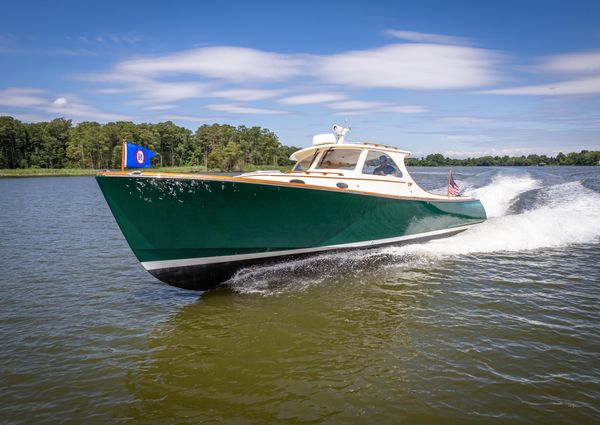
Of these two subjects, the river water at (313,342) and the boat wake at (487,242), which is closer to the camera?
the river water at (313,342)

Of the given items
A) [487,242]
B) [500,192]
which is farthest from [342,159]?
[500,192]

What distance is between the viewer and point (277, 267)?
333 inches

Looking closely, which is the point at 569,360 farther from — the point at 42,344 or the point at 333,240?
the point at 42,344

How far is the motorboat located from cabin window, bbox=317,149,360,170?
0.03 metres

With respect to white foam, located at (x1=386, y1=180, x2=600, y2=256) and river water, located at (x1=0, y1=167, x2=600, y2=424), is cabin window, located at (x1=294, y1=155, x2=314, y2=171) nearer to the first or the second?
river water, located at (x1=0, y1=167, x2=600, y2=424)

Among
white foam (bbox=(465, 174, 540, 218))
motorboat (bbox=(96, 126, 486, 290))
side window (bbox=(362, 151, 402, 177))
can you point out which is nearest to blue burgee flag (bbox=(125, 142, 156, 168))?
motorboat (bbox=(96, 126, 486, 290))

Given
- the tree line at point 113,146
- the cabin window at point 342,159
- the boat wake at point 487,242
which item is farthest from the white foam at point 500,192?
the tree line at point 113,146

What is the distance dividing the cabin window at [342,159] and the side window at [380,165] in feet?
1.03

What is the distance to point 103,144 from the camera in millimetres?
81625

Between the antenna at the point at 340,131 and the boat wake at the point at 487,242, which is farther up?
the antenna at the point at 340,131

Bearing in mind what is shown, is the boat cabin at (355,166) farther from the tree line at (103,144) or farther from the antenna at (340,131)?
the tree line at (103,144)

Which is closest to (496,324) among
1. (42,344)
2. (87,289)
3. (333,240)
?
(333,240)

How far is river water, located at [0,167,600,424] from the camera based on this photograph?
4.13 metres

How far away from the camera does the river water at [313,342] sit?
413 cm
